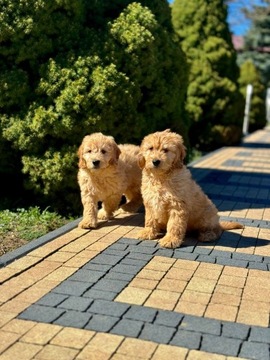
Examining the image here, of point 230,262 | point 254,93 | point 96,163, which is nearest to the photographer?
point 230,262

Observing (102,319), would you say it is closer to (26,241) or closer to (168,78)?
(26,241)

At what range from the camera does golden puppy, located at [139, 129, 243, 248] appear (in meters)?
5.48

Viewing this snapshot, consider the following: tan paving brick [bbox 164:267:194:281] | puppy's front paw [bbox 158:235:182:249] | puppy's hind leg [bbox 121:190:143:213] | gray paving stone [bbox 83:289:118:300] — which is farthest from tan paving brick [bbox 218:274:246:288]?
puppy's hind leg [bbox 121:190:143:213]

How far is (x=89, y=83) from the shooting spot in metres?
7.16

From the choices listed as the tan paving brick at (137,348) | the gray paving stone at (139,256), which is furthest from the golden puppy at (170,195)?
the tan paving brick at (137,348)

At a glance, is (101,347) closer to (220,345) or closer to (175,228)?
(220,345)

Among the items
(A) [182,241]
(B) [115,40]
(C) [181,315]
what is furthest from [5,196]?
(C) [181,315]

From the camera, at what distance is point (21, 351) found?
3236 mm

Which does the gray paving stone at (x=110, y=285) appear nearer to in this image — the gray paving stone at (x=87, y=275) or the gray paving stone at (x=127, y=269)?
the gray paving stone at (x=87, y=275)

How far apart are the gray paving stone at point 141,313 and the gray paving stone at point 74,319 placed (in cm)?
32

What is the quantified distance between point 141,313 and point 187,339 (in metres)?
0.50

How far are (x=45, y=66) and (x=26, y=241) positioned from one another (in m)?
2.80

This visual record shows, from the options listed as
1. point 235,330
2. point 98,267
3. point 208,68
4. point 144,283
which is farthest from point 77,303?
point 208,68

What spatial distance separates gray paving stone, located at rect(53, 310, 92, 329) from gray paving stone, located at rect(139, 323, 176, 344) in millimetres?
450
